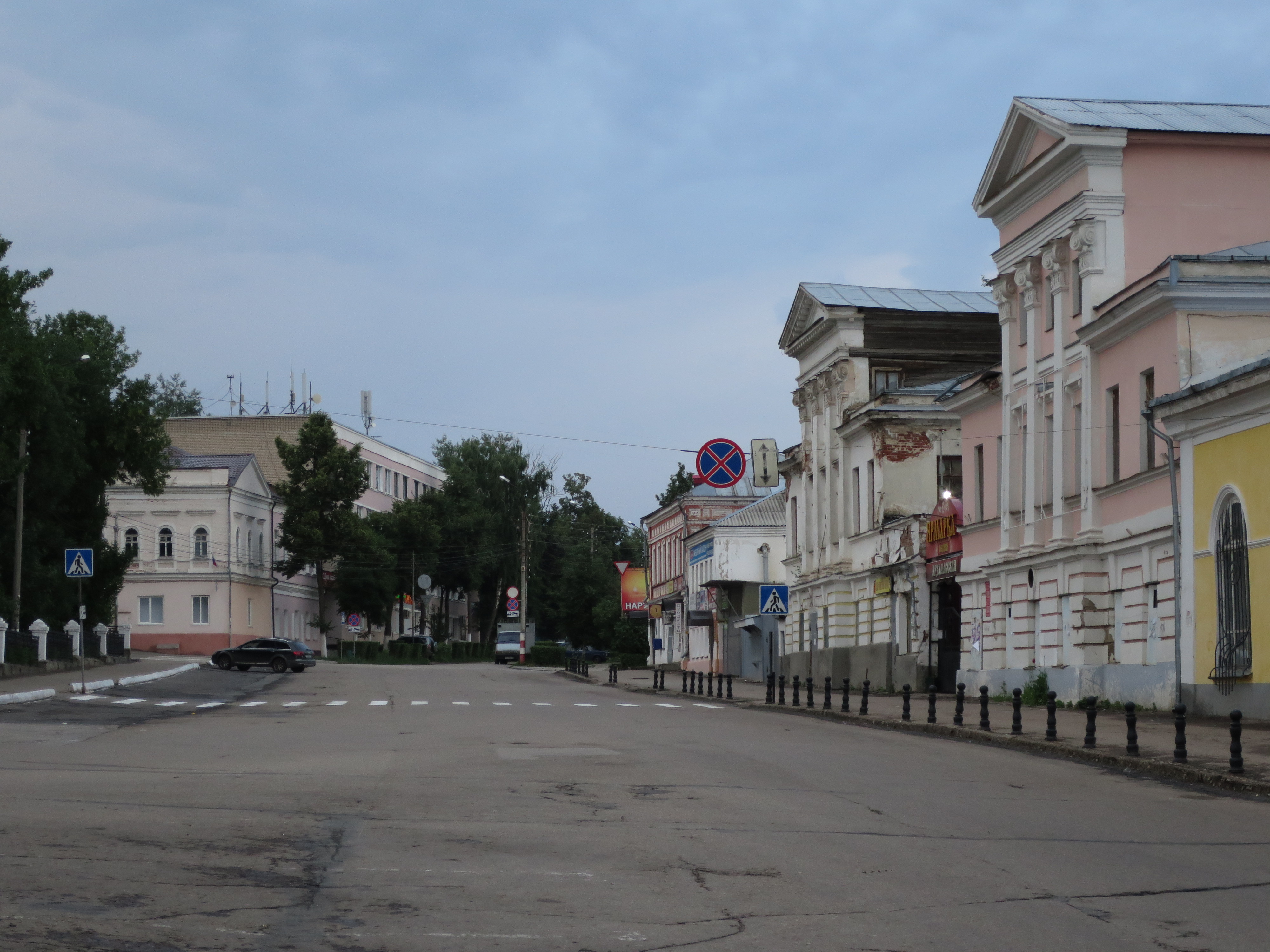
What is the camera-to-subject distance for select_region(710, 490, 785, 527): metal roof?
76375 millimetres

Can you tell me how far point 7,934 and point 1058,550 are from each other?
102 feet

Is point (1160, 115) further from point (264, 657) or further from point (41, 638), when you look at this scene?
point (264, 657)

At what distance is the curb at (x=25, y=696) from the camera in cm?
3120

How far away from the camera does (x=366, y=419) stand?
392 feet

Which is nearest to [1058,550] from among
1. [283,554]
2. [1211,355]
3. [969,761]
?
[1211,355]

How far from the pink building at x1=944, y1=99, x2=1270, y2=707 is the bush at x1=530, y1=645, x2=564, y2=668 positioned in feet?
165

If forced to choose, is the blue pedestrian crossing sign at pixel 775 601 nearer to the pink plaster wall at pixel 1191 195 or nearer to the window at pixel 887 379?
the pink plaster wall at pixel 1191 195

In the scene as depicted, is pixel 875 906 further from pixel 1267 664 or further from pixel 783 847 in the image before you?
pixel 1267 664

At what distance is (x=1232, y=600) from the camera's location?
2617 centimetres

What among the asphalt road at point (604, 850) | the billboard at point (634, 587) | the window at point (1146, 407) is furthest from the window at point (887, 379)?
the asphalt road at point (604, 850)

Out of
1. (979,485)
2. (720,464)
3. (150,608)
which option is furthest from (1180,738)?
(150,608)

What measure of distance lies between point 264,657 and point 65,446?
13.1 meters

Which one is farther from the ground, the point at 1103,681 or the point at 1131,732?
the point at 1131,732

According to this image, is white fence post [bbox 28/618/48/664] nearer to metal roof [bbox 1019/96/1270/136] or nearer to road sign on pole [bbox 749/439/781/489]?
road sign on pole [bbox 749/439/781/489]
